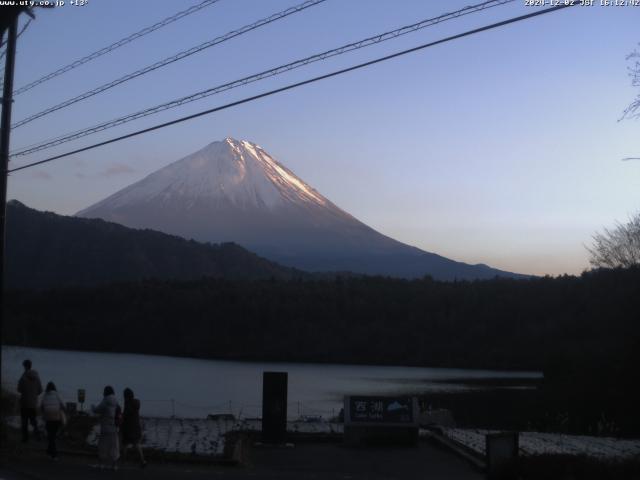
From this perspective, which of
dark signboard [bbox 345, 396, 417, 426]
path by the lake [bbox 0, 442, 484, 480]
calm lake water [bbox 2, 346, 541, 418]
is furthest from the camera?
calm lake water [bbox 2, 346, 541, 418]

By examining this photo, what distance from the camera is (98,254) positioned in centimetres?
13612

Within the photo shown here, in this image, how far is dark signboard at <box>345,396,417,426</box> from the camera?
699 inches

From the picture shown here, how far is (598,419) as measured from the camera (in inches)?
1304

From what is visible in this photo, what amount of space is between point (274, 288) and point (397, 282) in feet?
51.9

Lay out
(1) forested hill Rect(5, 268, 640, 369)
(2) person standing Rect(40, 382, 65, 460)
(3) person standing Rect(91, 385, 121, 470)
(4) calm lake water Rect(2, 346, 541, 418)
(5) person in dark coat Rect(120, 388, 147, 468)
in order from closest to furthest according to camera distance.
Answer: (3) person standing Rect(91, 385, 121, 470) → (2) person standing Rect(40, 382, 65, 460) → (5) person in dark coat Rect(120, 388, 147, 468) → (4) calm lake water Rect(2, 346, 541, 418) → (1) forested hill Rect(5, 268, 640, 369)

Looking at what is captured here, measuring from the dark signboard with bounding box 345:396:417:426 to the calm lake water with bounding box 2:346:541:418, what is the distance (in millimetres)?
18187

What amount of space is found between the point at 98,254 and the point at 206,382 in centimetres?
8064

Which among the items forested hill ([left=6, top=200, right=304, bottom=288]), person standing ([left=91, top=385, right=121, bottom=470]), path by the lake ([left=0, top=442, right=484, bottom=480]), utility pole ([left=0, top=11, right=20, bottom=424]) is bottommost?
path by the lake ([left=0, top=442, right=484, bottom=480])

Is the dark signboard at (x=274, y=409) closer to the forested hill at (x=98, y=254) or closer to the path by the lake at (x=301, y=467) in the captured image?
the path by the lake at (x=301, y=467)

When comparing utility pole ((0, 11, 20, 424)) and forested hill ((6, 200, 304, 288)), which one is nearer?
utility pole ((0, 11, 20, 424))

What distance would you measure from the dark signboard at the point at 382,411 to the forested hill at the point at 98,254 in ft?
368

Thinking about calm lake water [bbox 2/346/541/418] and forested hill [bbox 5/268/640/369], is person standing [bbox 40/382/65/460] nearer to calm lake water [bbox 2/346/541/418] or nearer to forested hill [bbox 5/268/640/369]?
calm lake water [bbox 2/346/541/418]

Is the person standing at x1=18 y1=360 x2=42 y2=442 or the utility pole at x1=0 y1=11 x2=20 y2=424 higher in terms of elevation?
the utility pole at x1=0 y1=11 x2=20 y2=424

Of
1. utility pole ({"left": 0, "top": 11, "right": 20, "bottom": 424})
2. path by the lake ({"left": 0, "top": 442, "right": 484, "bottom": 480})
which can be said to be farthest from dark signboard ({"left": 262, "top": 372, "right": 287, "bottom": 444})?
utility pole ({"left": 0, "top": 11, "right": 20, "bottom": 424})
